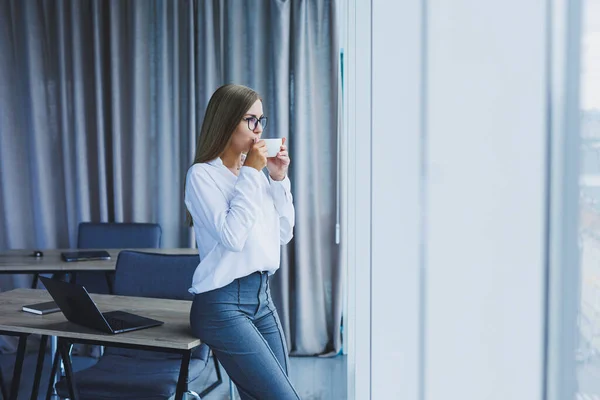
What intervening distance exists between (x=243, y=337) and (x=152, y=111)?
277 cm

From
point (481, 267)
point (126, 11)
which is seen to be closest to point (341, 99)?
point (126, 11)

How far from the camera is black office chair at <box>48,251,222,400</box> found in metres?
2.02

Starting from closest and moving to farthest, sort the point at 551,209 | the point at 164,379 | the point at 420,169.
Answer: the point at 551,209
the point at 420,169
the point at 164,379

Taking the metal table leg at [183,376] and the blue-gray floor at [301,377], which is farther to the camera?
the blue-gray floor at [301,377]

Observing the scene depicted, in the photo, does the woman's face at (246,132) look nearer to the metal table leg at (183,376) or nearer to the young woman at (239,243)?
the young woman at (239,243)

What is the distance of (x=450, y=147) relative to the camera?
18.5 inches

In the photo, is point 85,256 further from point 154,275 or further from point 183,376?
point 183,376

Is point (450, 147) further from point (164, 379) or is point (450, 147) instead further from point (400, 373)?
point (164, 379)

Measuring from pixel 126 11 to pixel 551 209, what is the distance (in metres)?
4.14

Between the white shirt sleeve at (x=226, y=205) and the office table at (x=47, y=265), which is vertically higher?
the white shirt sleeve at (x=226, y=205)

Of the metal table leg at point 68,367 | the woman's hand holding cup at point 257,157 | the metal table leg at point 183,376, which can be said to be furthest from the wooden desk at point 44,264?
the woman's hand holding cup at point 257,157

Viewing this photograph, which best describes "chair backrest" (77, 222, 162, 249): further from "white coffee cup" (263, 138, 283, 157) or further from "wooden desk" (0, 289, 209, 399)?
"white coffee cup" (263, 138, 283, 157)

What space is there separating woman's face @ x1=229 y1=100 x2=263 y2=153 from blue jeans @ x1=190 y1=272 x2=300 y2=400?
445mm

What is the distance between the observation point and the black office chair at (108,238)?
3.64 m
